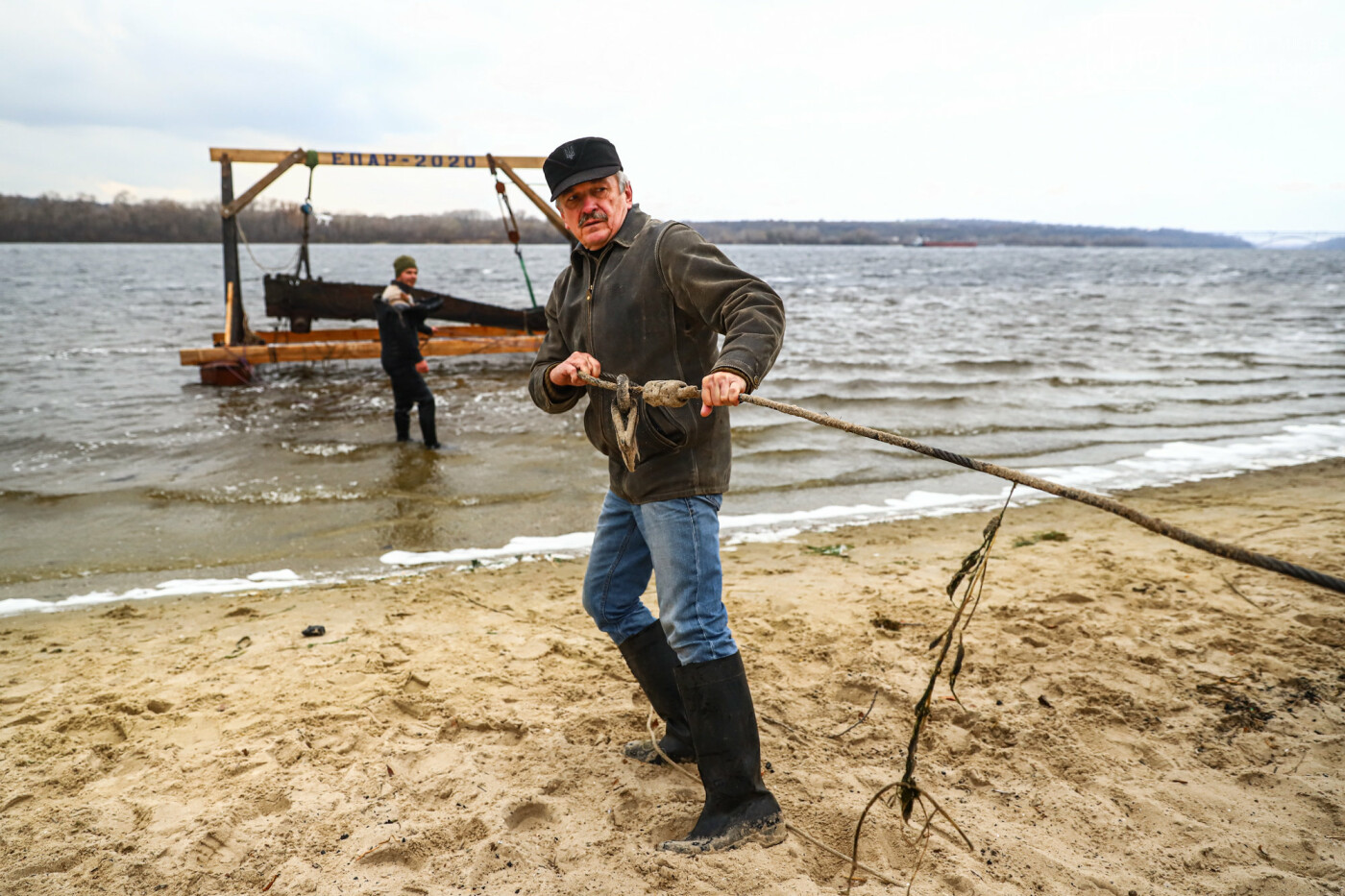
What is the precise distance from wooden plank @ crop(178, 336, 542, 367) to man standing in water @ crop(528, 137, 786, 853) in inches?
396

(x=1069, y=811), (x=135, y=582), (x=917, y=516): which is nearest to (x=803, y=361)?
(x=917, y=516)

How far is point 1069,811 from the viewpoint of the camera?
2.66m

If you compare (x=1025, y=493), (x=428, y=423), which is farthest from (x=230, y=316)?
(x=1025, y=493)

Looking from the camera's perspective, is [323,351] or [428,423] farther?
[323,351]

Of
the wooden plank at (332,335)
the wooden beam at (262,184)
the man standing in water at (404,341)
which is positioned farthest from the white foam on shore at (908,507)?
the wooden plank at (332,335)

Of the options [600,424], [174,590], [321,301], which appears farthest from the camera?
[321,301]

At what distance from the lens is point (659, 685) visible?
Answer: 2.94m

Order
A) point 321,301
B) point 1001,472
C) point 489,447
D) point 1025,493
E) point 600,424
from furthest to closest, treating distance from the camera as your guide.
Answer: point 321,301 → point 489,447 → point 1025,493 → point 600,424 → point 1001,472

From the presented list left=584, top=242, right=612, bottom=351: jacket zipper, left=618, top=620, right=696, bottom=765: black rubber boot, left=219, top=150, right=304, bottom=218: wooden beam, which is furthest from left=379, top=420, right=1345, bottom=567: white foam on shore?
left=219, top=150, right=304, bottom=218: wooden beam

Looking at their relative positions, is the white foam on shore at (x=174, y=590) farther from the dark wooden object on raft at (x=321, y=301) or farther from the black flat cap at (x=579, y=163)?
the dark wooden object on raft at (x=321, y=301)

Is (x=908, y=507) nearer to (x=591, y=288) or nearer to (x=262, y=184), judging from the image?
(x=591, y=288)

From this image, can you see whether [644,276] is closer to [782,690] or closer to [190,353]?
[782,690]

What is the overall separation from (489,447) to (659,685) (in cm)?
691

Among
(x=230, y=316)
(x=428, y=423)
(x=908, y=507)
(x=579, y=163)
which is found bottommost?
(x=908, y=507)
